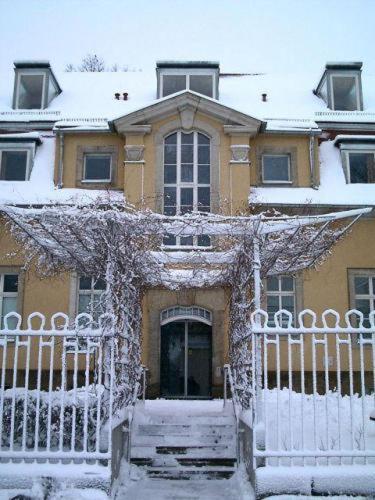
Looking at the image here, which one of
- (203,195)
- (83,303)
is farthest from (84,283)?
(203,195)

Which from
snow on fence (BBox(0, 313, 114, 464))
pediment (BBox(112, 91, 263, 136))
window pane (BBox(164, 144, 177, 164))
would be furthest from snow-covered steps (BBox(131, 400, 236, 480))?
pediment (BBox(112, 91, 263, 136))

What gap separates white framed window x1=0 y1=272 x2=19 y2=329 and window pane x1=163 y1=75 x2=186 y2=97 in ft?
23.3

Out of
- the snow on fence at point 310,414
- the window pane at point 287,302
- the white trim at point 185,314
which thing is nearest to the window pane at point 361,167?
the window pane at point 287,302

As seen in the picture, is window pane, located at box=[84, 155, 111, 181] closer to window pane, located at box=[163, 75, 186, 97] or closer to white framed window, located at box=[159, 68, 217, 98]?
white framed window, located at box=[159, 68, 217, 98]

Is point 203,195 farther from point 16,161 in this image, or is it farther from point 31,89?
point 31,89

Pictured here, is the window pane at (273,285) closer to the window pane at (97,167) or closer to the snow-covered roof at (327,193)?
the snow-covered roof at (327,193)

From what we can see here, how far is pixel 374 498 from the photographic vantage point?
6207mm

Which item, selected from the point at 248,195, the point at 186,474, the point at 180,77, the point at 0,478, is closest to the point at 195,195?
the point at 248,195

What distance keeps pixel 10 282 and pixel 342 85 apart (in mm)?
11435

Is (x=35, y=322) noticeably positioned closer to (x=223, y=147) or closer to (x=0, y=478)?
(x=223, y=147)

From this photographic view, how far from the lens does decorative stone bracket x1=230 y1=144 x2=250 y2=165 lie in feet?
51.6

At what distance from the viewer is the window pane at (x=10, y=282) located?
619 inches

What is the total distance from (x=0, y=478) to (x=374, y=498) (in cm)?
397

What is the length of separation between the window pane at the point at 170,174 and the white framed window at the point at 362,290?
5.33 metres
